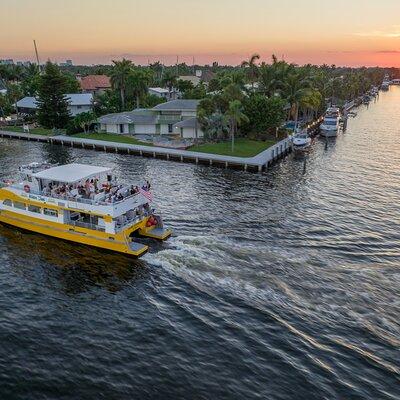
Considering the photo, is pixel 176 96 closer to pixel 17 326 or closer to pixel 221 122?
pixel 221 122

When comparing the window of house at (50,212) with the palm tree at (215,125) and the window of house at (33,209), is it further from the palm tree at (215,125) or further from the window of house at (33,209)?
the palm tree at (215,125)

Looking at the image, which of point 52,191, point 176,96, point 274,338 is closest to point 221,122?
point 52,191

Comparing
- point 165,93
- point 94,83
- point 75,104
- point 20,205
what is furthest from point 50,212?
point 94,83

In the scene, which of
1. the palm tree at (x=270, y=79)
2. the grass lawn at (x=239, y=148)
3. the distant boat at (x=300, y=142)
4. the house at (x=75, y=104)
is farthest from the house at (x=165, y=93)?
the distant boat at (x=300, y=142)

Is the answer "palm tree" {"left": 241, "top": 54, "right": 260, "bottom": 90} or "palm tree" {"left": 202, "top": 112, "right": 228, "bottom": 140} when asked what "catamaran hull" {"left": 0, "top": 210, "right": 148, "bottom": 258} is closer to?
"palm tree" {"left": 202, "top": 112, "right": 228, "bottom": 140}

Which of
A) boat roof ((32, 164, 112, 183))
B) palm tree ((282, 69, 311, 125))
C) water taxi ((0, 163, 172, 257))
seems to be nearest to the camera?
water taxi ((0, 163, 172, 257))

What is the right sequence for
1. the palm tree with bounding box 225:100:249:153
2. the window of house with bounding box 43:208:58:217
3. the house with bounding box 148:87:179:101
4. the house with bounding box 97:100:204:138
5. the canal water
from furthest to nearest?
the house with bounding box 148:87:179:101, the house with bounding box 97:100:204:138, the palm tree with bounding box 225:100:249:153, the window of house with bounding box 43:208:58:217, the canal water

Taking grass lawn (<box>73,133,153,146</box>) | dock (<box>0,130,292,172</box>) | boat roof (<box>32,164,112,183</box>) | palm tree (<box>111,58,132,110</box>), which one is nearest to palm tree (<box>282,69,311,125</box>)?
dock (<box>0,130,292,172</box>)
